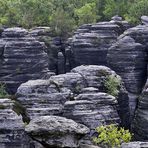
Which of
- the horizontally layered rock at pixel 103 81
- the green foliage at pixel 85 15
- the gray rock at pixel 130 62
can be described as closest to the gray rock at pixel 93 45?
the gray rock at pixel 130 62

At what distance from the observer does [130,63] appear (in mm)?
47375

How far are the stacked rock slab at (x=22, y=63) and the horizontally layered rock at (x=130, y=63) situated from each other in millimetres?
6461

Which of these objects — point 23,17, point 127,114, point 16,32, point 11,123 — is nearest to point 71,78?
point 127,114

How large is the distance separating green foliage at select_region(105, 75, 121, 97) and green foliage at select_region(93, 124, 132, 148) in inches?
273

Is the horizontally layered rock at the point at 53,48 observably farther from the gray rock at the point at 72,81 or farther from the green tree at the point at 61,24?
the gray rock at the point at 72,81

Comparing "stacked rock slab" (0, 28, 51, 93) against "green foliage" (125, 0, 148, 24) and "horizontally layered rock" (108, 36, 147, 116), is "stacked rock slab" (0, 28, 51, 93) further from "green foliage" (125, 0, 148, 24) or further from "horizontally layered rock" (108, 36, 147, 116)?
"green foliage" (125, 0, 148, 24)

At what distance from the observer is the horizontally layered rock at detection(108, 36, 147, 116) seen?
155 ft

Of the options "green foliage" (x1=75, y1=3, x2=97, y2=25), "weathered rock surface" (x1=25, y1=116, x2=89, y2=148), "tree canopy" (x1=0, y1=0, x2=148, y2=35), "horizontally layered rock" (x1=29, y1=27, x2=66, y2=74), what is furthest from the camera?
"green foliage" (x1=75, y1=3, x2=97, y2=25)

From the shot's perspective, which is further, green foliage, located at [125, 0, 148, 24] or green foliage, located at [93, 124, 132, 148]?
green foliage, located at [125, 0, 148, 24]

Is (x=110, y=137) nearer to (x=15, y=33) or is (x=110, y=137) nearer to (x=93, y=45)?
(x=15, y=33)

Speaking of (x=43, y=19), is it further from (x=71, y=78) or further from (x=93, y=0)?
(x=71, y=78)

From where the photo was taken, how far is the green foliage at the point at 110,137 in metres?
30.8

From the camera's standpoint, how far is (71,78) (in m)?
38.0

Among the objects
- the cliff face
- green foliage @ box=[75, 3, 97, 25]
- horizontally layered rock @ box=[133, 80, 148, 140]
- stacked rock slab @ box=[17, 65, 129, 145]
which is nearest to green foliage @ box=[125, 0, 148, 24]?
green foliage @ box=[75, 3, 97, 25]
